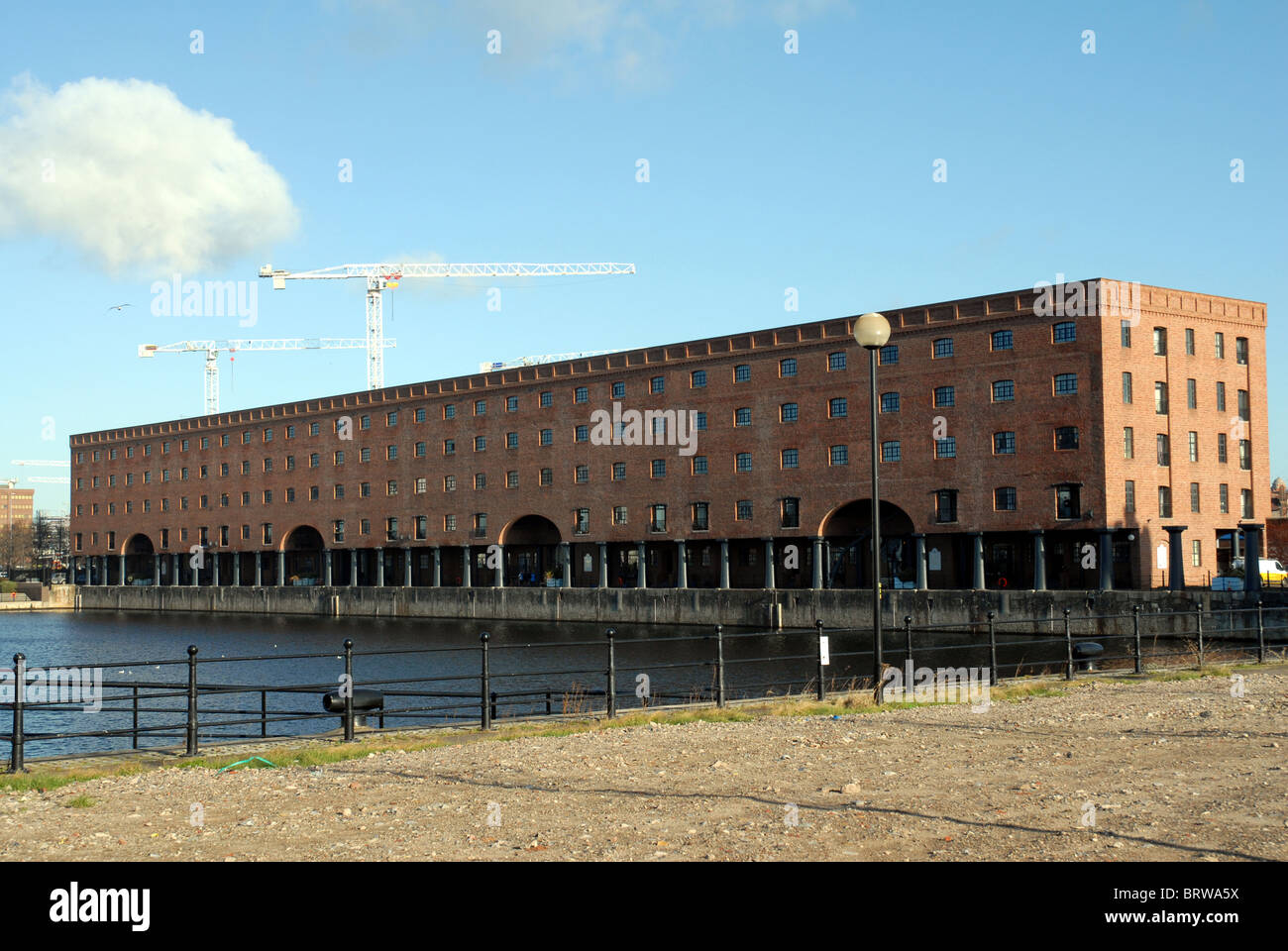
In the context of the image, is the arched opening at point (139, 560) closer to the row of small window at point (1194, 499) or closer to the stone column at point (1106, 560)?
the stone column at point (1106, 560)

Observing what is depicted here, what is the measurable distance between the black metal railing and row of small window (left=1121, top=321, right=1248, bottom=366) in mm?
15157

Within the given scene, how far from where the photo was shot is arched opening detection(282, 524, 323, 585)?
104125 mm

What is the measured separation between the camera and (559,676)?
46.6 metres

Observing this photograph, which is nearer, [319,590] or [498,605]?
[498,605]

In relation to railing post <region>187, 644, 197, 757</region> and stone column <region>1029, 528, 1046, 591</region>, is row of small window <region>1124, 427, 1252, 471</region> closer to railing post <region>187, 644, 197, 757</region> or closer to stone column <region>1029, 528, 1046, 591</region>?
stone column <region>1029, 528, 1046, 591</region>

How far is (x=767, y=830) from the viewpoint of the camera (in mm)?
9109

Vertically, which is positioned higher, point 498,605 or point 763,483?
point 763,483

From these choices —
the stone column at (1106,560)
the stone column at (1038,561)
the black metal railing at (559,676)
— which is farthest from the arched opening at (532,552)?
the stone column at (1106,560)

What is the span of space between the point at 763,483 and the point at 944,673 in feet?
157

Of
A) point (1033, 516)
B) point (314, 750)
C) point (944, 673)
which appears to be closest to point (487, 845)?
point (314, 750)

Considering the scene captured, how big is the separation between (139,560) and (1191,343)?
10045 centimetres

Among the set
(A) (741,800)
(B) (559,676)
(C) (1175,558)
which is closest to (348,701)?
(A) (741,800)

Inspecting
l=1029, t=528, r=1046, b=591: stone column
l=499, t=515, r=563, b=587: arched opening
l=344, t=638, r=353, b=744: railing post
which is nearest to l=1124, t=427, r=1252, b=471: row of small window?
l=1029, t=528, r=1046, b=591: stone column
